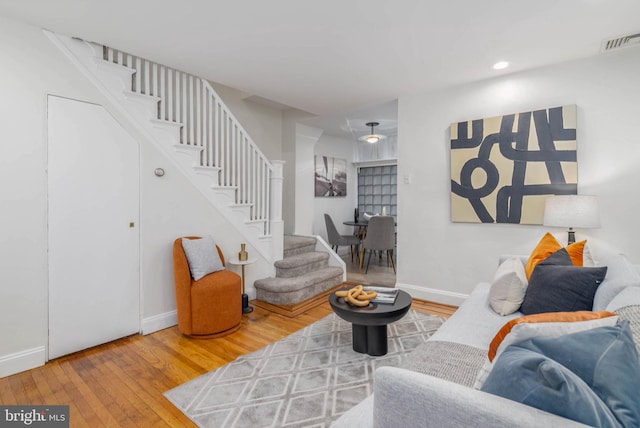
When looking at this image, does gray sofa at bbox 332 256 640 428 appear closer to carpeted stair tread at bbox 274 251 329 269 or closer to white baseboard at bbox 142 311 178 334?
white baseboard at bbox 142 311 178 334

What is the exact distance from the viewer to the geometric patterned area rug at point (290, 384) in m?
1.70

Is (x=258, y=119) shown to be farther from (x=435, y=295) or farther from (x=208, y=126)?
(x=435, y=295)

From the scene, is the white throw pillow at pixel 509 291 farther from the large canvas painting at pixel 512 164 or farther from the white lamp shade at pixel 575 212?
the large canvas painting at pixel 512 164

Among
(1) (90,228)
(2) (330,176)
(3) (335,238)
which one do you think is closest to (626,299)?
(1) (90,228)

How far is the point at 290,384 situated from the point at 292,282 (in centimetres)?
161

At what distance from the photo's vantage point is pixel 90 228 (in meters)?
2.49

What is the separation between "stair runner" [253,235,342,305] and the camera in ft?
11.5

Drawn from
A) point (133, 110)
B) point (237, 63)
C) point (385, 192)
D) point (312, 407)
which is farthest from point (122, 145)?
point (385, 192)

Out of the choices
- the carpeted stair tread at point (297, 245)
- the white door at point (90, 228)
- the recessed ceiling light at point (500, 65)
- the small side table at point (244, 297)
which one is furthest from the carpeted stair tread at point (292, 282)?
the recessed ceiling light at point (500, 65)

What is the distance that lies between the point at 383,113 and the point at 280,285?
2989mm

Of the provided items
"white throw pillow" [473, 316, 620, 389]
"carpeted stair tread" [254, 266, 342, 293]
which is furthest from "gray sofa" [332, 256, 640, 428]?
"carpeted stair tread" [254, 266, 342, 293]

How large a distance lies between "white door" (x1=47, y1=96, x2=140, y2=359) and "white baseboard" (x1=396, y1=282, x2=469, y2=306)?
9.71ft

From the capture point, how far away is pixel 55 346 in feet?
7.63

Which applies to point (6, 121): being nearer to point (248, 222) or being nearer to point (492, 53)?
point (248, 222)
